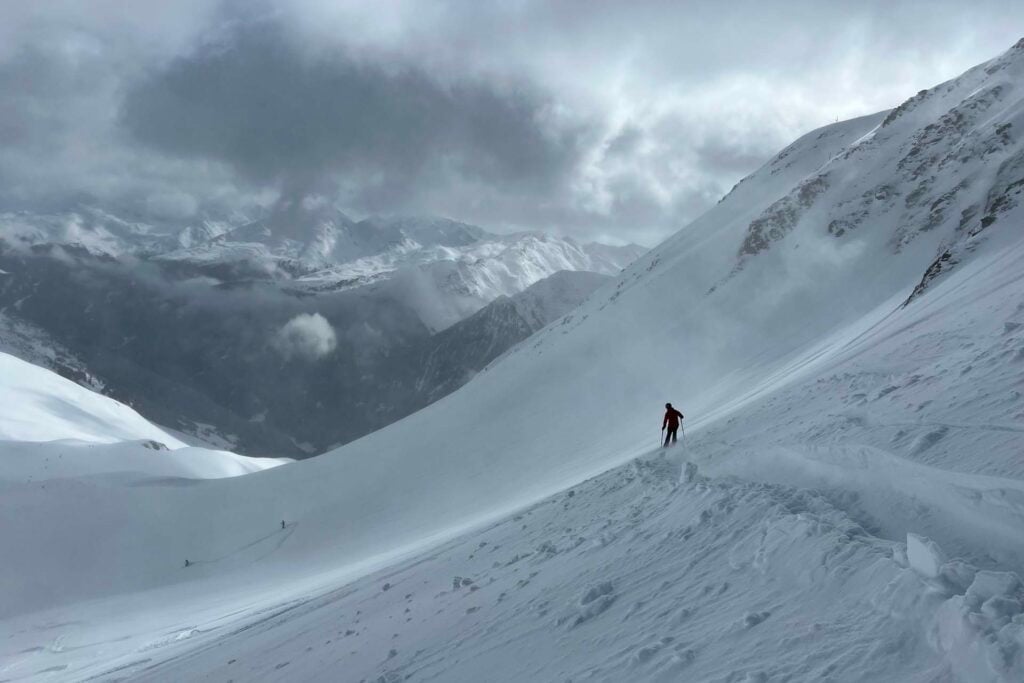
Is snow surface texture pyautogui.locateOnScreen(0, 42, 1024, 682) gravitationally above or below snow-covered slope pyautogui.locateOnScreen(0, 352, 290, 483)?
below

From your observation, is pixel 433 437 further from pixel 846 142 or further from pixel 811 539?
pixel 846 142

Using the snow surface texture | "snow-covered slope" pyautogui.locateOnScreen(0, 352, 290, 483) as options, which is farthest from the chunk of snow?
"snow-covered slope" pyautogui.locateOnScreen(0, 352, 290, 483)

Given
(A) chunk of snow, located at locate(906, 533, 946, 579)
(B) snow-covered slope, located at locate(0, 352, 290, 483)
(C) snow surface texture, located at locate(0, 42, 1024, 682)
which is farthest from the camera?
(B) snow-covered slope, located at locate(0, 352, 290, 483)

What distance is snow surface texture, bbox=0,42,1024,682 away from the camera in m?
6.62

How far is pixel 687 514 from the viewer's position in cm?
995

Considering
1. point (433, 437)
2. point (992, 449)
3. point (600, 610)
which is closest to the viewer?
point (600, 610)

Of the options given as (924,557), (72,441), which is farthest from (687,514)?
(72,441)

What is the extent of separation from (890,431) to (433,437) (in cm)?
3823

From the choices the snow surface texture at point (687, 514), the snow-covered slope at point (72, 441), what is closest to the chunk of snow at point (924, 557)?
the snow surface texture at point (687, 514)

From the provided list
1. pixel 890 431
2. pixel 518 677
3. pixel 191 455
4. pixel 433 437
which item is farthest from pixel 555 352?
pixel 518 677

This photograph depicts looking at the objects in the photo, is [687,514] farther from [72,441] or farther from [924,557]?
[72,441]

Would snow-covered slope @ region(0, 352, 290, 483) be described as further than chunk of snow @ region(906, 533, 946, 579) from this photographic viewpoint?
Yes

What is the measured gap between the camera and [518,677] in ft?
24.1

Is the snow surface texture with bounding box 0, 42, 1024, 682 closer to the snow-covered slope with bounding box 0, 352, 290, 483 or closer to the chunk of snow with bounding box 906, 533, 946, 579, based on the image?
the chunk of snow with bounding box 906, 533, 946, 579
